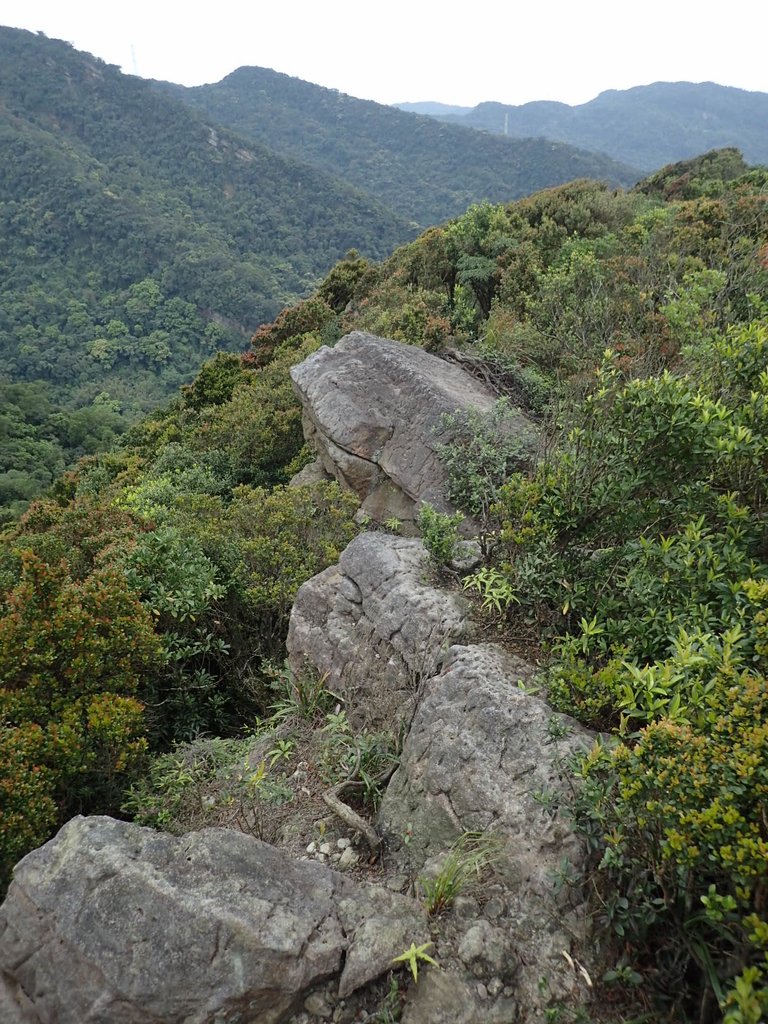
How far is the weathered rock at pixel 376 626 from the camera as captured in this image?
4438mm

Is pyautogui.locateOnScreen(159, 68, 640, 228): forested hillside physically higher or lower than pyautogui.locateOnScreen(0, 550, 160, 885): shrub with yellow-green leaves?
higher

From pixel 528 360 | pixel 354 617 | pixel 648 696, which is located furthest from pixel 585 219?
pixel 648 696

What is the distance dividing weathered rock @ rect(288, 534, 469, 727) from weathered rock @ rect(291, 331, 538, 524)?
6.51 ft

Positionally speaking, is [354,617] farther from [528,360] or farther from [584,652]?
[528,360]

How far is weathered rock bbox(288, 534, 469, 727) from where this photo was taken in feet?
14.6

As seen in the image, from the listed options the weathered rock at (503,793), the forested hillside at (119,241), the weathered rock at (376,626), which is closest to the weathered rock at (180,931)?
the weathered rock at (503,793)

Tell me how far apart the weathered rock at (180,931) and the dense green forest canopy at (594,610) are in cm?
106

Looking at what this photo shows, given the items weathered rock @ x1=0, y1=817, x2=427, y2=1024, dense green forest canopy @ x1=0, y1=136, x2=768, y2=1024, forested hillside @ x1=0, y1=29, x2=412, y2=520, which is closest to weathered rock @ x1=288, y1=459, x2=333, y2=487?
dense green forest canopy @ x1=0, y1=136, x2=768, y2=1024

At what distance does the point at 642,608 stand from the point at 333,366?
22.6 feet

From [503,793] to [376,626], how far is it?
1.84 metres

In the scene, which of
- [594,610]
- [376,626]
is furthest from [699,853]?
[376,626]

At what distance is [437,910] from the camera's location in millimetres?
2934

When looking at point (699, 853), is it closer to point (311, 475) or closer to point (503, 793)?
point (503, 793)

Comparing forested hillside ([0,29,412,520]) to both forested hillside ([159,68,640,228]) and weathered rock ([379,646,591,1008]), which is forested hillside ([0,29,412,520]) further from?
weathered rock ([379,646,591,1008])
